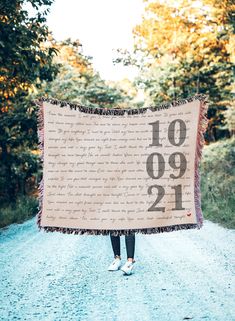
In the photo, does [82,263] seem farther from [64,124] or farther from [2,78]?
[2,78]

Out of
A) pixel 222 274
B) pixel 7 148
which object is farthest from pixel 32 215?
pixel 222 274

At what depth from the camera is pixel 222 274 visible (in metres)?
6.37

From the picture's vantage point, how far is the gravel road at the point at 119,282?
15.8ft

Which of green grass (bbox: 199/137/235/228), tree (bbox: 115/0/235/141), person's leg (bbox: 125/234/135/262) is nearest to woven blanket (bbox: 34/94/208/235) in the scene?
person's leg (bbox: 125/234/135/262)

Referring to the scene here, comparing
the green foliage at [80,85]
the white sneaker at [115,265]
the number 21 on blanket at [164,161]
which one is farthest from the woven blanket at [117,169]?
the green foliage at [80,85]

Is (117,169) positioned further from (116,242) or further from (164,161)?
(116,242)

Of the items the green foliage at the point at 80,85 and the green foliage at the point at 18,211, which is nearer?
the green foliage at the point at 18,211

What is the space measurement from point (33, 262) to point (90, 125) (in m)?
2.93

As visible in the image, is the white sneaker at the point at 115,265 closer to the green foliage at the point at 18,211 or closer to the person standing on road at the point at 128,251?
the person standing on road at the point at 128,251

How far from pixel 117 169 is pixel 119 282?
129 centimetres

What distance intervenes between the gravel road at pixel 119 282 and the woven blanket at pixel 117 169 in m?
0.67

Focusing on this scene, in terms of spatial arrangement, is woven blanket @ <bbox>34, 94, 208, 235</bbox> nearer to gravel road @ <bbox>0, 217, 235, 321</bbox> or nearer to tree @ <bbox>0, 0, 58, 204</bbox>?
gravel road @ <bbox>0, 217, 235, 321</bbox>

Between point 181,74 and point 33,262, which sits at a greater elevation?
point 181,74

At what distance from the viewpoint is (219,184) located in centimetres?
1722
